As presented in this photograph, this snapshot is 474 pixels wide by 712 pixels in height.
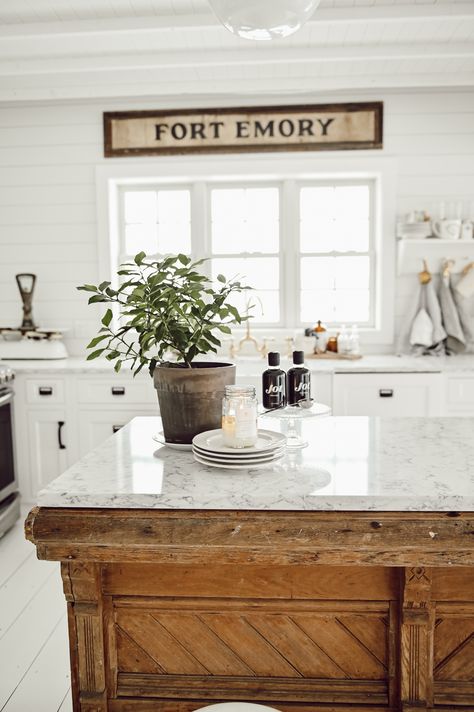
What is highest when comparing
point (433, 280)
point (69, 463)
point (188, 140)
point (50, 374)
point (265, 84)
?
point (265, 84)

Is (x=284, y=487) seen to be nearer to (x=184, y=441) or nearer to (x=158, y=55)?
(x=184, y=441)

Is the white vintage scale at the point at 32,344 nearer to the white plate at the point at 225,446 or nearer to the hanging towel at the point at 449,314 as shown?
the hanging towel at the point at 449,314

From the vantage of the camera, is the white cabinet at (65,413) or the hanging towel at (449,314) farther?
the hanging towel at (449,314)

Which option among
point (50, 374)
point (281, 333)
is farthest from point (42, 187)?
point (281, 333)

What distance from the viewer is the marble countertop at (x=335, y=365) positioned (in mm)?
4121

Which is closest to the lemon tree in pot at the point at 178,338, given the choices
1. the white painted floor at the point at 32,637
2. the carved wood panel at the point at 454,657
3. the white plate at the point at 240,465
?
the white plate at the point at 240,465

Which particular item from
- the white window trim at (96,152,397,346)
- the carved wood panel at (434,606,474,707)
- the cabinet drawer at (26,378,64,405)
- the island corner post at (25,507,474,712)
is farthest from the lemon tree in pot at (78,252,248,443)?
the white window trim at (96,152,397,346)

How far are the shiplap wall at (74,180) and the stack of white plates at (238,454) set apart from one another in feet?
11.0

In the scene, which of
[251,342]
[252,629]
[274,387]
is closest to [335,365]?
[251,342]

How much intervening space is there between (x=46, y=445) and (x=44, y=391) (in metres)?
0.40

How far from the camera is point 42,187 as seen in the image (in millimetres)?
4898

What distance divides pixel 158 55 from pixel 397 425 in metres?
3.06

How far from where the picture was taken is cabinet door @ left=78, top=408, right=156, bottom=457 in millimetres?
4332

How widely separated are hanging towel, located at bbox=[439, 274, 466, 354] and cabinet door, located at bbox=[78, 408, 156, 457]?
90.1 inches
